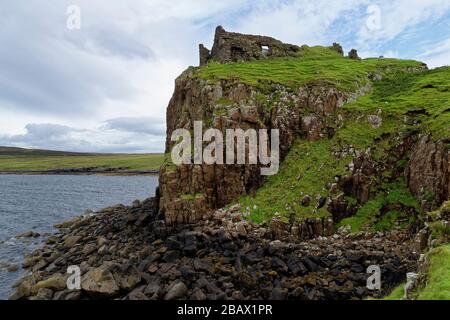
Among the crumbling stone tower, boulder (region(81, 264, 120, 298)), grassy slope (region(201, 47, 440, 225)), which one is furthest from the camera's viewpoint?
the crumbling stone tower

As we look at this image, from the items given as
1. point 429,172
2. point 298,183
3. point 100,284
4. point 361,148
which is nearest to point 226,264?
point 100,284

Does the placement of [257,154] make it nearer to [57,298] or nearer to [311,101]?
[311,101]

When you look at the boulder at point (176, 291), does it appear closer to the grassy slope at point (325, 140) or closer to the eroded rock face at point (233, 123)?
the grassy slope at point (325, 140)

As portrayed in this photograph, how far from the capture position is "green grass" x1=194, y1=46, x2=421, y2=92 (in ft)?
165

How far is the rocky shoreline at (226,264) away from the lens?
27719mm

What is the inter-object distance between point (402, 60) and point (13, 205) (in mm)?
86922

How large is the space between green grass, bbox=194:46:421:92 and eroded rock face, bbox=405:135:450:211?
609 inches

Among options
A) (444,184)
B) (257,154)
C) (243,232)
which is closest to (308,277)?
(243,232)

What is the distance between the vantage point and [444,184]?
107ft

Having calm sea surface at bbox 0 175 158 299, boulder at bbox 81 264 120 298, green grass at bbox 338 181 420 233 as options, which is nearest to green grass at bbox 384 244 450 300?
green grass at bbox 338 181 420 233

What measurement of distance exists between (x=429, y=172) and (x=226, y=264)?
2063 centimetres

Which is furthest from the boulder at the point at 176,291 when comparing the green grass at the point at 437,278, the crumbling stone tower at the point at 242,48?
the crumbling stone tower at the point at 242,48

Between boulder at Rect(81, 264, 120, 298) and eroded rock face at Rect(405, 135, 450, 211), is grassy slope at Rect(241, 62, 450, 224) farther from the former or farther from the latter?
boulder at Rect(81, 264, 120, 298)

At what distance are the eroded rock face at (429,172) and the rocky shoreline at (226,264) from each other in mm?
4145
